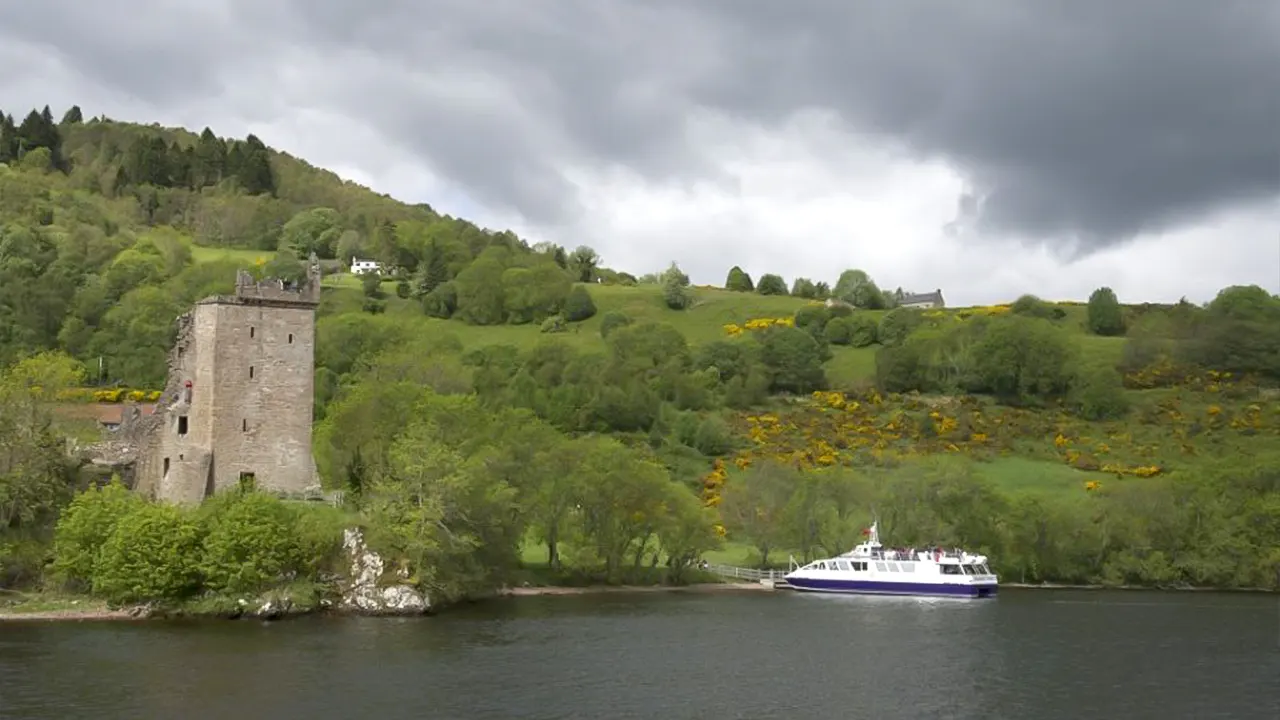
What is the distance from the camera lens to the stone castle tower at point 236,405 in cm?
6481

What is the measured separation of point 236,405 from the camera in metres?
65.3

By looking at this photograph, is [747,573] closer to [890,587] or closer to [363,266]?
[890,587]

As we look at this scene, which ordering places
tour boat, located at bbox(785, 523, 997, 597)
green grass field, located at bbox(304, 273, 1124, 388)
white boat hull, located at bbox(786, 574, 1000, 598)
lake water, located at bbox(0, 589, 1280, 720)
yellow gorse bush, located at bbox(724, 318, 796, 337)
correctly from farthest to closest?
yellow gorse bush, located at bbox(724, 318, 796, 337) → green grass field, located at bbox(304, 273, 1124, 388) → tour boat, located at bbox(785, 523, 997, 597) → white boat hull, located at bbox(786, 574, 1000, 598) → lake water, located at bbox(0, 589, 1280, 720)

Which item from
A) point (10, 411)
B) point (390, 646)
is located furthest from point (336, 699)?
point (10, 411)

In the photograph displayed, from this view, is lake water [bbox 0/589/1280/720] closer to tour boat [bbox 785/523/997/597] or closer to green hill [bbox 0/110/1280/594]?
green hill [bbox 0/110/1280/594]

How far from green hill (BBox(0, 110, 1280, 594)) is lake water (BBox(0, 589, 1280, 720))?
10.7 metres

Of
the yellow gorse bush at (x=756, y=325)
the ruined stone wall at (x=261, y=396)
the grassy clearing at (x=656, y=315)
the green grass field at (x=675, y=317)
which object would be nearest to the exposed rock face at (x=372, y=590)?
the ruined stone wall at (x=261, y=396)

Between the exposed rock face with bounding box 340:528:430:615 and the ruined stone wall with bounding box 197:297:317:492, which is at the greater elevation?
the ruined stone wall with bounding box 197:297:317:492

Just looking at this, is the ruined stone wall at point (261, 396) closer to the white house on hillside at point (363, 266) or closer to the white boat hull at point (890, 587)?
the white boat hull at point (890, 587)

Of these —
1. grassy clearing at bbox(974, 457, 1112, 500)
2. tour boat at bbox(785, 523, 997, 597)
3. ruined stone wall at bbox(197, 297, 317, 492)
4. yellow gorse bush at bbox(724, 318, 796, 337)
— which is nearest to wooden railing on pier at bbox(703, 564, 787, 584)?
tour boat at bbox(785, 523, 997, 597)

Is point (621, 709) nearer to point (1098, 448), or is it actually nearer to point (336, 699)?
point (336, 699)

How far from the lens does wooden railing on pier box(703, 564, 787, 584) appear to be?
3416 inches

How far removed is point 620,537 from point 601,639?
85.6 ft

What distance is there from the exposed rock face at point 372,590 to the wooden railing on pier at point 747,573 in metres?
31.3
